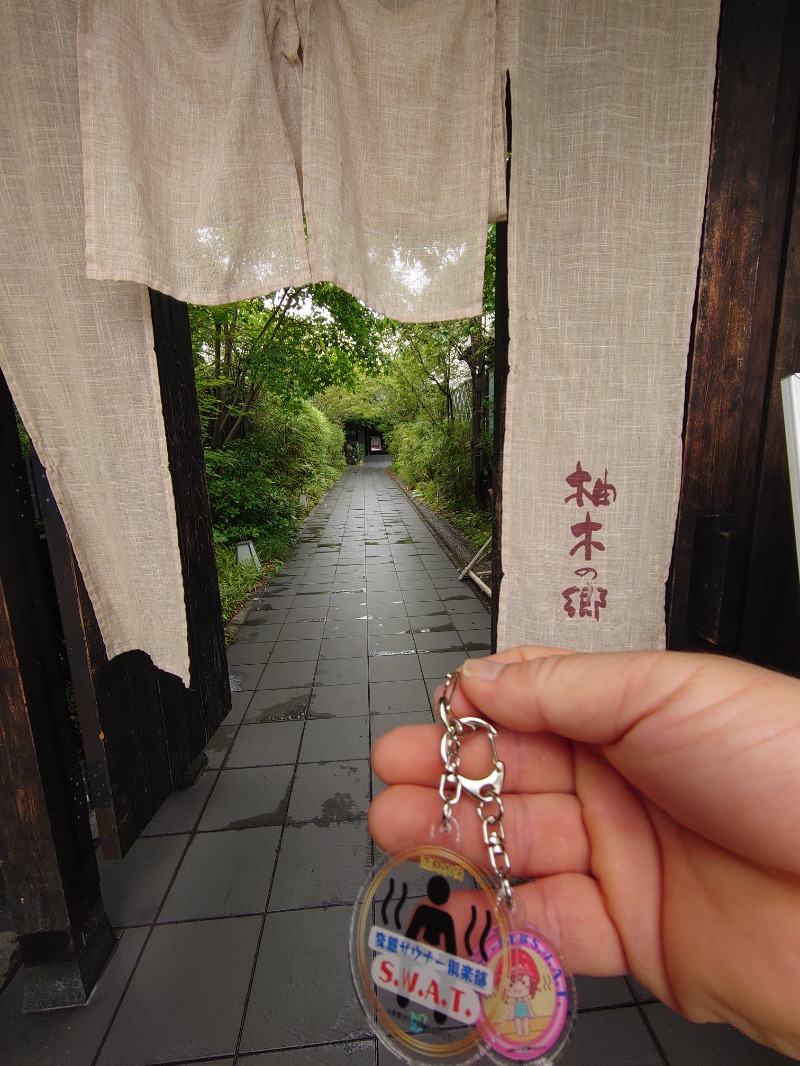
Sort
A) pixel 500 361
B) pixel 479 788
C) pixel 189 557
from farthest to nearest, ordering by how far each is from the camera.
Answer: pixel 189 557, pixel 500 361, pixel 479 788

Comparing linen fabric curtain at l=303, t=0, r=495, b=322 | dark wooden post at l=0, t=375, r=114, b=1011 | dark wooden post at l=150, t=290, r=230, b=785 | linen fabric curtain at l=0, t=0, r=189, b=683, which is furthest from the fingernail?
dark wooden post at l=150, t=290, r=230, b=785

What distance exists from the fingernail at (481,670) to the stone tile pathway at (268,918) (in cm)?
147

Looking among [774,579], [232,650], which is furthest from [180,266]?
[232,650]

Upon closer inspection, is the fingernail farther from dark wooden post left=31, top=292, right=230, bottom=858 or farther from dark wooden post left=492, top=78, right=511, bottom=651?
dark wooden post left=31, top=292, right=230, bottom=858

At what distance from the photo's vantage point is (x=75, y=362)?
161 centimetres

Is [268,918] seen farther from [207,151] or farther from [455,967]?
[207,151]

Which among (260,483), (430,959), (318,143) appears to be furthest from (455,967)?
(260,483)

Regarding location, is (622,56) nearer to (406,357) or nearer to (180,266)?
(180,266)

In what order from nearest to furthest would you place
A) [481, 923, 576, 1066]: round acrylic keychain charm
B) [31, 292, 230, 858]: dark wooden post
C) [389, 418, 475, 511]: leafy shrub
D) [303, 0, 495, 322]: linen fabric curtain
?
[481, 923, 576, 1066]: round acrylic keychain charm, [303, 0, 495, 322]: linen fabric curtain, [31, 292, 230, 858]: dark wooden post, [389, 418, 475, 511]: leafy shrub

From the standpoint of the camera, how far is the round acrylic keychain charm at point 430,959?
88cm

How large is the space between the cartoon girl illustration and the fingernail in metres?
0.54

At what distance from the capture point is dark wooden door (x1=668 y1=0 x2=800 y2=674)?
160 cm

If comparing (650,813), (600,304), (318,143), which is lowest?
(650,813)

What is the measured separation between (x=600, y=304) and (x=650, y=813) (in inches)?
61.7
